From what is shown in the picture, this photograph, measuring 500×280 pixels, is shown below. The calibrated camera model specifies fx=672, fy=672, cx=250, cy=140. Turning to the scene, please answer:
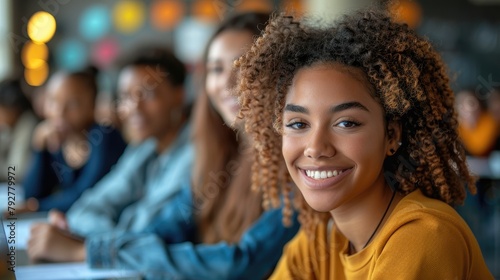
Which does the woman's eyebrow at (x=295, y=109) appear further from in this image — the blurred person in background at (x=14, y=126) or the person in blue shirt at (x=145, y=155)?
the blurred person in background at (x=14, y=126)

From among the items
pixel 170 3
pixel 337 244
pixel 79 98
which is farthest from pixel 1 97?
pixel 170 3

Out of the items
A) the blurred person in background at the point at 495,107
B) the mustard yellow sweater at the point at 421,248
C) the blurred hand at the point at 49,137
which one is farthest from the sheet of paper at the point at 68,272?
the blurred person in background at the point at 495,107

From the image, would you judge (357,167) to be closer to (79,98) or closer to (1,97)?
(79,98)

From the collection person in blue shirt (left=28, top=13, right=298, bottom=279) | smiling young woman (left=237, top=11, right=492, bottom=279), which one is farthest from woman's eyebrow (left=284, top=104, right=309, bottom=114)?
person in blue shirt (left=28, top=13, right=298, bottom=279)

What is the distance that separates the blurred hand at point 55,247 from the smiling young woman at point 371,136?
31.6 inches

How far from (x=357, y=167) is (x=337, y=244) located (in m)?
0.21

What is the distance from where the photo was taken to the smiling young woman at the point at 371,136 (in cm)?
92

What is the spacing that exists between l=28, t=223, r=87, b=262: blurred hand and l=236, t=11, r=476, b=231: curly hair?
0.78 m

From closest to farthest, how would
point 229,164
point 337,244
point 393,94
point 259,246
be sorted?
point 393,94
point 337,244
point 259,246
point 229,164

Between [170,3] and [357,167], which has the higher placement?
[170,3]

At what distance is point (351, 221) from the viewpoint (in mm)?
1049

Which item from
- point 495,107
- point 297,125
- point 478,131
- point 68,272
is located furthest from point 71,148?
point 495,107

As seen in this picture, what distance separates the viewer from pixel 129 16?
23.1ft

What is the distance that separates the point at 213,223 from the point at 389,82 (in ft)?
2.98
